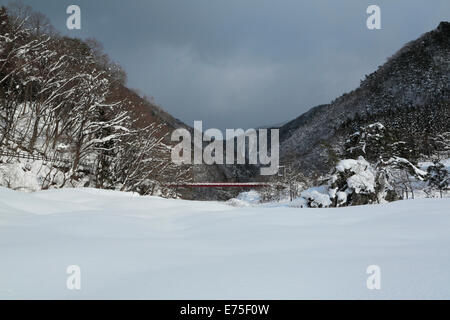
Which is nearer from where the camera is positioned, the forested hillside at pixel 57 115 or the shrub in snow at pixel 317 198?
the shrub in snow at pixel 317 198

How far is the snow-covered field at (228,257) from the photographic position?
2129 mm

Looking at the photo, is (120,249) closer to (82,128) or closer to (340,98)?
(82,128)

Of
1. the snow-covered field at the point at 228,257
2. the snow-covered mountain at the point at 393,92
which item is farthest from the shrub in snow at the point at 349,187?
the snow-covered mountain at the point at 393,92

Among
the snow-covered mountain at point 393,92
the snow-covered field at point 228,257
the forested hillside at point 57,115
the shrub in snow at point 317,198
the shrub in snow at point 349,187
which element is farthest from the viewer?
Answer: the snow-covered mountain at point 393,92

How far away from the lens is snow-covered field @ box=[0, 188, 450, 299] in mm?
2129

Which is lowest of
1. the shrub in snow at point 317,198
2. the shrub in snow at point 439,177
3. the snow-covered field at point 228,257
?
the snow-covered field at point 228,257

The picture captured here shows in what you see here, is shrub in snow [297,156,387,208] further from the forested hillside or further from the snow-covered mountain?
the snow-covered mountain

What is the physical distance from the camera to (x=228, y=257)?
292 centimetres

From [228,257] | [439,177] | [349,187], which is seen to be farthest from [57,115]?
[439,177]

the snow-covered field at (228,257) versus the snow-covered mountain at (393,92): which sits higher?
the snow-covered mountain at (393,92)

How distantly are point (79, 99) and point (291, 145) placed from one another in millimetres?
111495

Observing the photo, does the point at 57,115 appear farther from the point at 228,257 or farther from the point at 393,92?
the point at 393,92

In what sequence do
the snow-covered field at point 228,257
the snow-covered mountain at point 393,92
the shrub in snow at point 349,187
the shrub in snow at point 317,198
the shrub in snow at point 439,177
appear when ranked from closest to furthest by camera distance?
the snow-covered field at point 228,257 < the shrub in snow at point 349,187 < the shrub in snow at point 317,198 < the shrub in snow at point 439,177 < the snow-covered mountain at point 393,92

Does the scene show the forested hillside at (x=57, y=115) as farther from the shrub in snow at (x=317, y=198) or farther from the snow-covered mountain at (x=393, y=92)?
the snow-covered mountain at (x=393, y=92)
